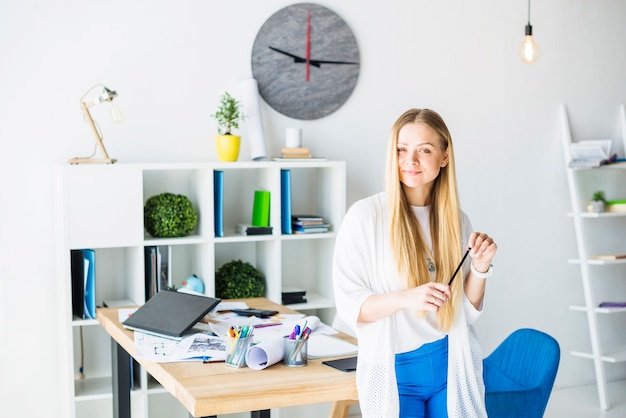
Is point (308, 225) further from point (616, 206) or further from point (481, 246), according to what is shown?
point (616, 206)

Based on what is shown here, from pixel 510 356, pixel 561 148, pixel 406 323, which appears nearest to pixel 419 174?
pixel 406 323

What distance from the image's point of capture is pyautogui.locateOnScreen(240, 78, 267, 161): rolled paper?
4.11m

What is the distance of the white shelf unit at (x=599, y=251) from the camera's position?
4.94 metres

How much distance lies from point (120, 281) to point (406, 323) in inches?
78.6

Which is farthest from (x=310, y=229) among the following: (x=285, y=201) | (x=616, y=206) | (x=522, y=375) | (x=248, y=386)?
(x=616, y=206)

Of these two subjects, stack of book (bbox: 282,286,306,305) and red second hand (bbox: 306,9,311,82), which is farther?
red second hand (bbox: 306,9,311,82)

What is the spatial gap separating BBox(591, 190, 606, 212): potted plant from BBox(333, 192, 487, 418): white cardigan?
284 cm

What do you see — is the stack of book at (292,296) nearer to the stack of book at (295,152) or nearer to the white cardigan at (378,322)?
the stack of book at (295,152)

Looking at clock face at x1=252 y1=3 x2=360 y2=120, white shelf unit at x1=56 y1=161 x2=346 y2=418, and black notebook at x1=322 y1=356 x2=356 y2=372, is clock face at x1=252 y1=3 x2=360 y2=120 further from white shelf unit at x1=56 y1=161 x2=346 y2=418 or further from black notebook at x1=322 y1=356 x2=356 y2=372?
black notebook at x1=322 y1=356 x2=356 y2=372

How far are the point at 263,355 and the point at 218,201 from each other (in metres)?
1.57

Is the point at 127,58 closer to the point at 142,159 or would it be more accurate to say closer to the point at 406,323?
the point at 142,159

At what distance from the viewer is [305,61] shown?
432 centimetres

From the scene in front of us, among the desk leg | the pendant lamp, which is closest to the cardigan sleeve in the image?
the desk leg

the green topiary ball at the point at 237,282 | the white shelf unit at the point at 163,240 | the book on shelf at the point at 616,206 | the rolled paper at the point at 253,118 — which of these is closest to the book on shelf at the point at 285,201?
the white shelf unit at the point at 163,240
